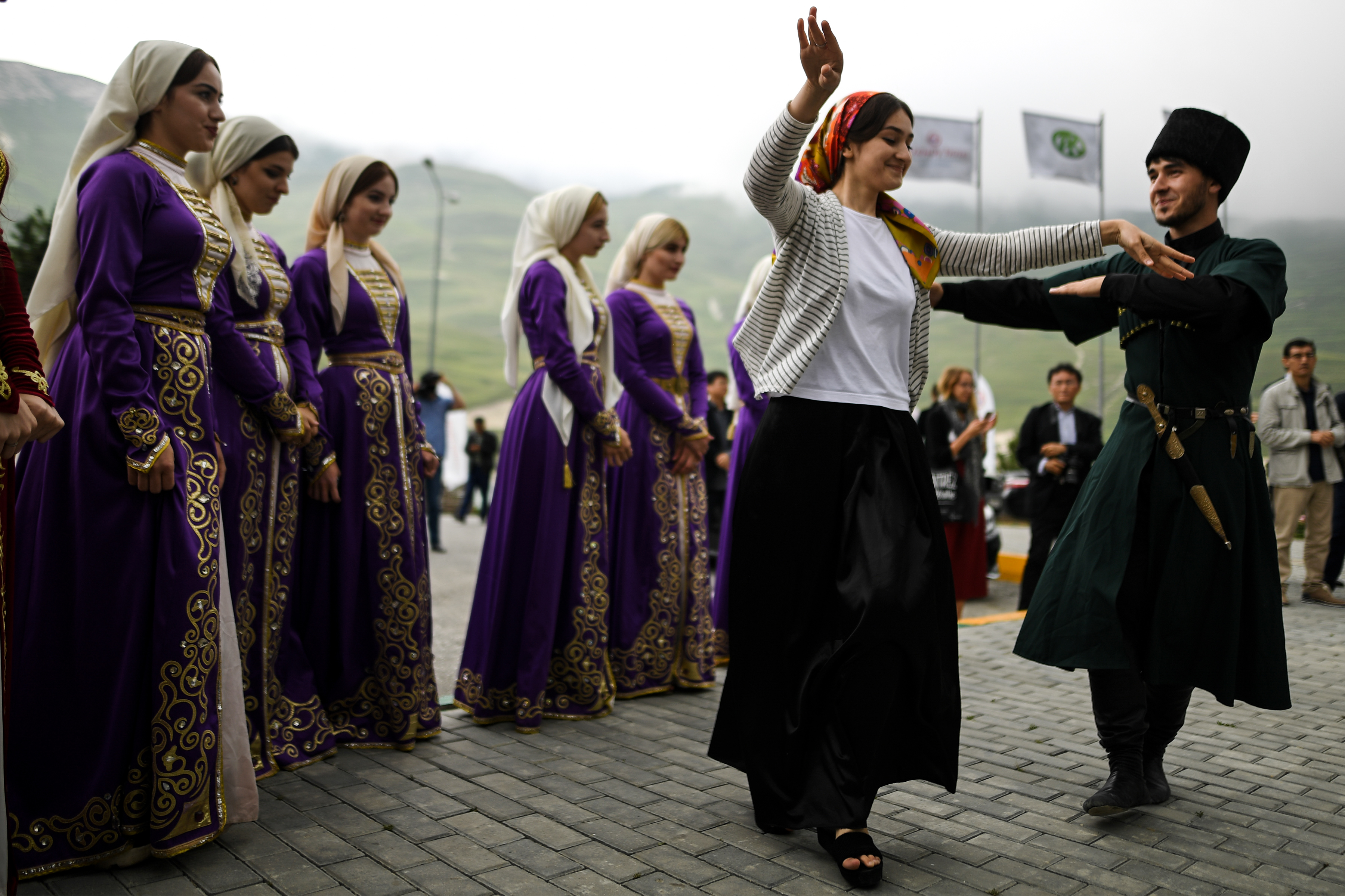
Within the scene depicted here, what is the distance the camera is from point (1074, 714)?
4598 mm

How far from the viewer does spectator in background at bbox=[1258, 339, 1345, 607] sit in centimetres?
894

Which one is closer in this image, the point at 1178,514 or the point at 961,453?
the point at 1178,514

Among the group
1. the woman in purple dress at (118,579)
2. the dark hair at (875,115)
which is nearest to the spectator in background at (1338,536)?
the dark hair at (875,115)

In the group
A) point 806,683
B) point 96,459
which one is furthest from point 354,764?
point 806,683

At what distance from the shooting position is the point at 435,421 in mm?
11961

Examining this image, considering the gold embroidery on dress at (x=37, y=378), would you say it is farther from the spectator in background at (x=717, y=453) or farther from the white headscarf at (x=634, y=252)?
the spectator in background at (x=717, y=453)

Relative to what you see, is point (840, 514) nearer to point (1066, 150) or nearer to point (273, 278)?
point (273, 278)

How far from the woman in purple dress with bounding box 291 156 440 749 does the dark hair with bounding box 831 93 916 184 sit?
6.67ft

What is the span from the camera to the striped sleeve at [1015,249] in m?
3.19

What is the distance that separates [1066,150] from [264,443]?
17606 millimetres

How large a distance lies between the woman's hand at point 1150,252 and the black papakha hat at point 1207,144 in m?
0.42

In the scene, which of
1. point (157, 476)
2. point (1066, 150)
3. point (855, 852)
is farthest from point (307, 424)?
point (1066, 150)

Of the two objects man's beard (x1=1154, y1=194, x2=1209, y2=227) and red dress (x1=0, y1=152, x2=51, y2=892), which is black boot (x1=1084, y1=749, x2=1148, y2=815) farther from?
red dress (x1=0, y1=152, x2=51, y2=892)

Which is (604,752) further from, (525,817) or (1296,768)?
(1296,768)
